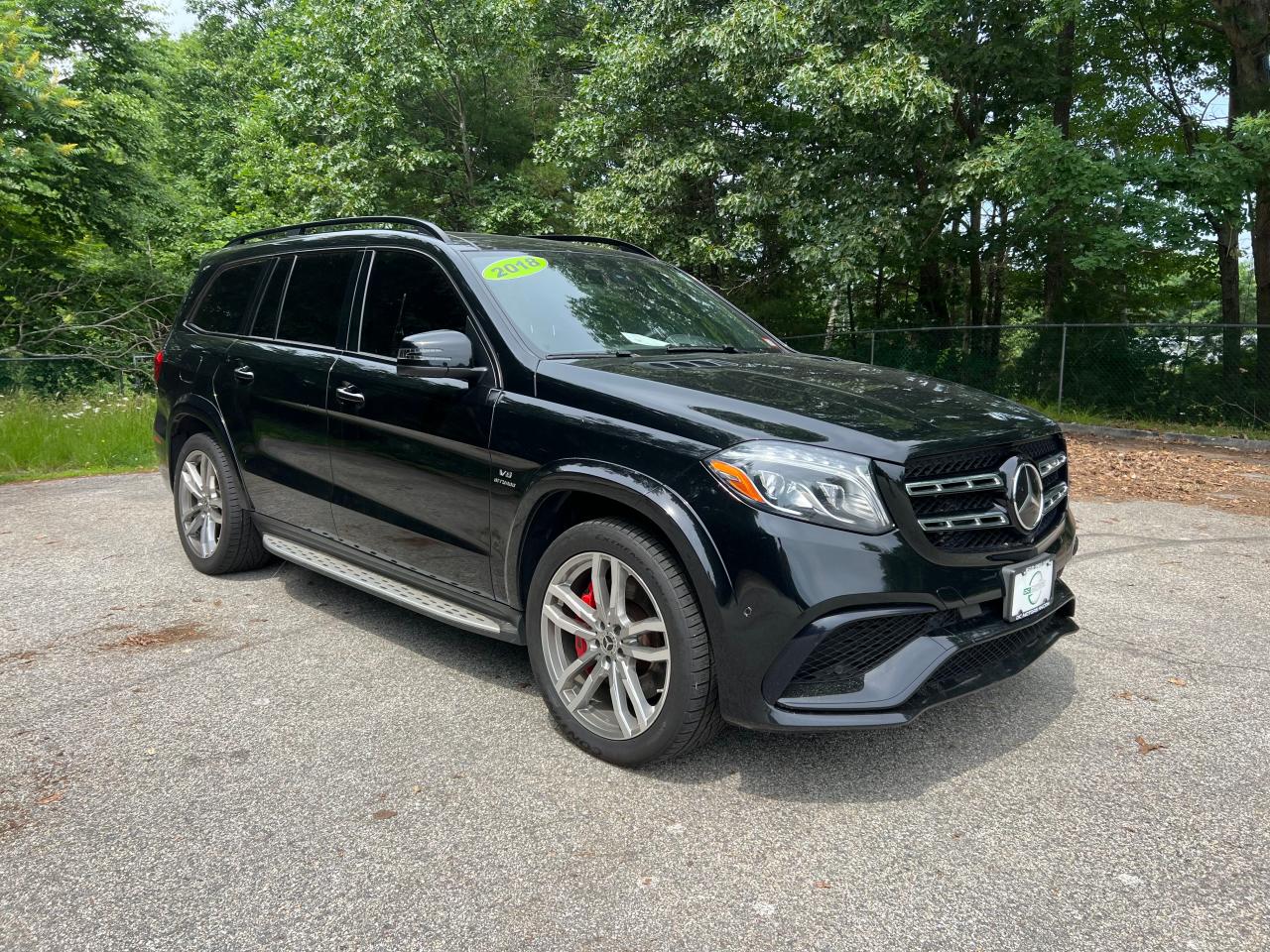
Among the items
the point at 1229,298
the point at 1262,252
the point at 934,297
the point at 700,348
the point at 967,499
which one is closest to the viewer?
the point at 967,499

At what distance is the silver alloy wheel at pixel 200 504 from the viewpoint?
5.35 meters

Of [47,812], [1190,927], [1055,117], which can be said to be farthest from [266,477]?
[1055,117]

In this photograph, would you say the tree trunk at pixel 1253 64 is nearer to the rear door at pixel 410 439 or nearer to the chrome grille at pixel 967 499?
the chrome grille at pixel 967 499

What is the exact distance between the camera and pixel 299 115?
20578 mm

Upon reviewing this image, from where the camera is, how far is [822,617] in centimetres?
274

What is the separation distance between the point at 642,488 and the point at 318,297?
245cm

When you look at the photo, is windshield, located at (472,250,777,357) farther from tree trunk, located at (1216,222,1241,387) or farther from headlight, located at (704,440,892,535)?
tree trunk, located at (1216,222,1241,387)

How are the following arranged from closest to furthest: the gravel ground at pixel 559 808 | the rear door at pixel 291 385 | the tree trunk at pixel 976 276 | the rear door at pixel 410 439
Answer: the gravel ground at pixel 559 808 → the rear door at pixel 410 439 → the rear door at pixel 291 385 → the tree trunk at pixel 976 276

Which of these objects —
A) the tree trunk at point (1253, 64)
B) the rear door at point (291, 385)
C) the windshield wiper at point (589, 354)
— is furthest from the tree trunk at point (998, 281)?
the windshield wiper at point (589, 354)

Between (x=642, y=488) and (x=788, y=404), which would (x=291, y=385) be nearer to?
(x=642, y=488)

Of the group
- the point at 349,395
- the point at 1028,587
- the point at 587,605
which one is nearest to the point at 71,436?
the point at 349,395

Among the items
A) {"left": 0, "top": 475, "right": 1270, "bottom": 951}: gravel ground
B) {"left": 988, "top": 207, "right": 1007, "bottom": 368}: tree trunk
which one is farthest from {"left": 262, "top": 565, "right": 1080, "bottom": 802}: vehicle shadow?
{"left": 988, "top": 207, "right": 1007, "bottom": 368}: tree trunk

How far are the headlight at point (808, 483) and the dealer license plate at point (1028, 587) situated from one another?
1.86 feet

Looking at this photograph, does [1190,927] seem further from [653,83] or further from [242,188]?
[242,188]
